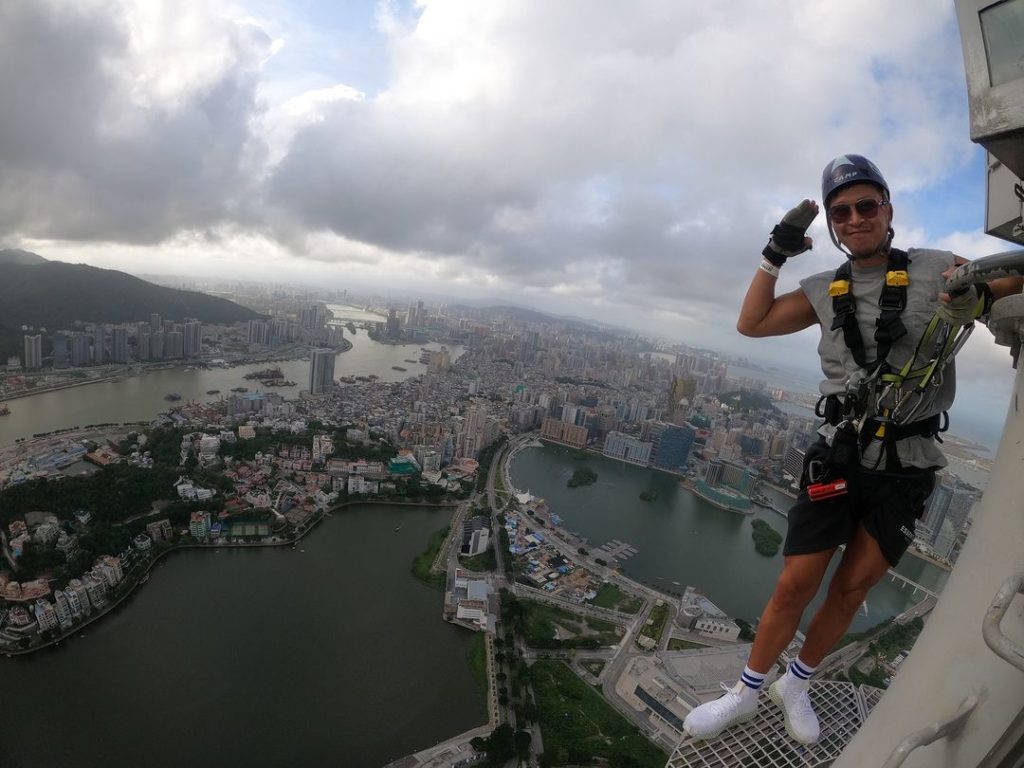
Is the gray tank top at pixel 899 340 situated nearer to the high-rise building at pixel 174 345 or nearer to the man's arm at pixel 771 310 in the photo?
the man's arm at pixel 771 310

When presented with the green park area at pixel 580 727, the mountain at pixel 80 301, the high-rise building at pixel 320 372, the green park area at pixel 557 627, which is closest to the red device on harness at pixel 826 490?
the green park area at pixel 580 727

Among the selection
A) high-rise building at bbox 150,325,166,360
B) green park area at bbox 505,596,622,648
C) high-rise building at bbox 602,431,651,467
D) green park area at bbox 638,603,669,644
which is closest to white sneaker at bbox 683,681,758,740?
green park area at bbox 505,596,622,648

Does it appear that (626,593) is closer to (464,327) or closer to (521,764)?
(521,764)

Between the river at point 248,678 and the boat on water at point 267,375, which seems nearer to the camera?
the river at point 248,678

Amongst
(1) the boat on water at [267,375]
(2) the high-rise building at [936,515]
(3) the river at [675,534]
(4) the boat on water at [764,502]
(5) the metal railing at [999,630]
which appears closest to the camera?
(5) the metal railing at [999,630]

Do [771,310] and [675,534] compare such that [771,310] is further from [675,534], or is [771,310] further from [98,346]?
[98,346]
